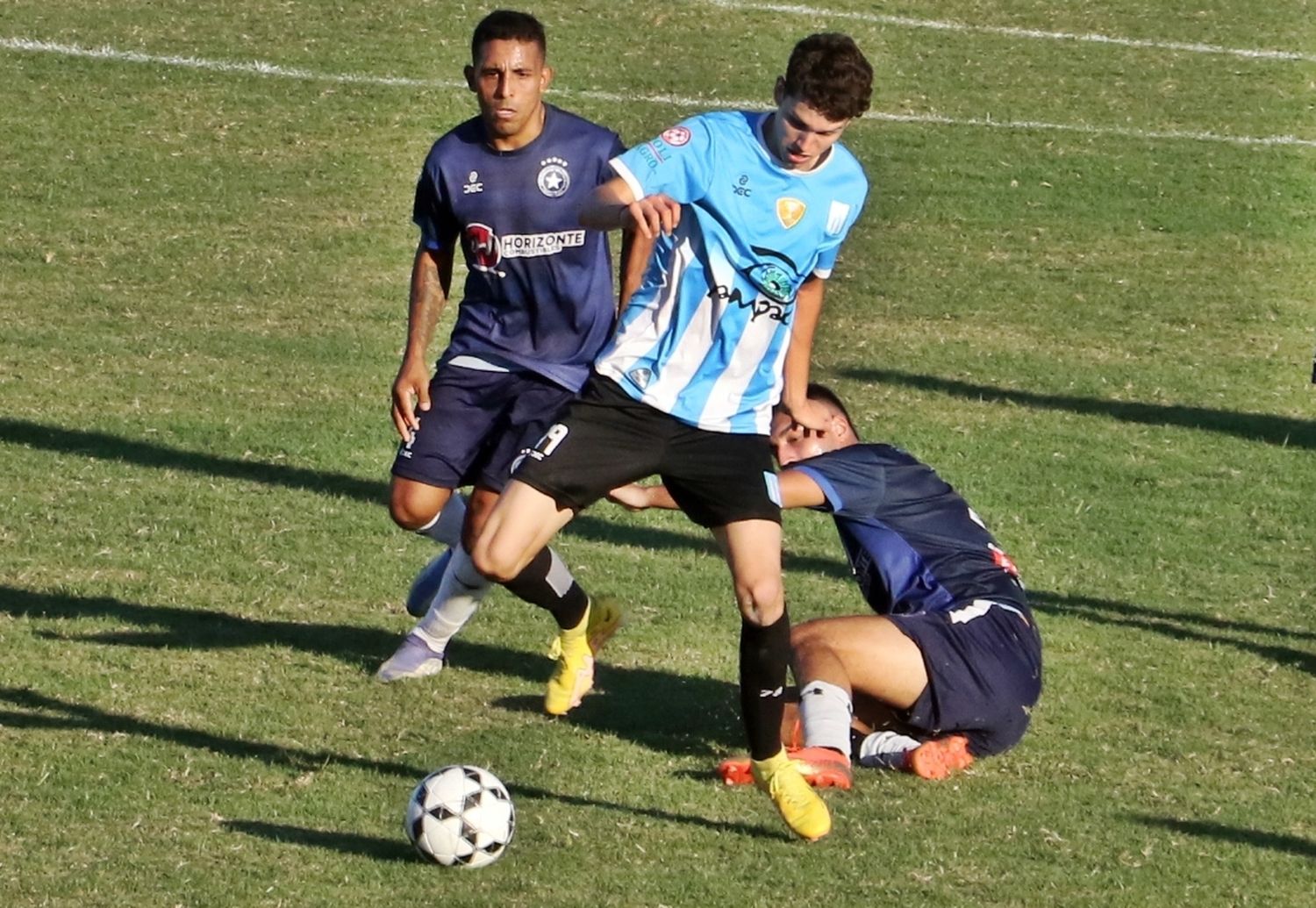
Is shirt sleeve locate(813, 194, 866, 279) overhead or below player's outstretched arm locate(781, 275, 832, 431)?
overhead

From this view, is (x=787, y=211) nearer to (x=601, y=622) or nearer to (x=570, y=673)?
(x=570, y=673)

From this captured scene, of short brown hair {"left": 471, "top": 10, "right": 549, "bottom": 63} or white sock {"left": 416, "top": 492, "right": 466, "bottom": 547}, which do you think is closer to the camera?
short brown hair {"left": 471, "top": 10, "right": 549, "bottom": 63}

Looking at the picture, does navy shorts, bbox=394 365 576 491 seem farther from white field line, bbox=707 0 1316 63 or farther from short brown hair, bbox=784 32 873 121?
white field line, bbox=707 0 1316 63

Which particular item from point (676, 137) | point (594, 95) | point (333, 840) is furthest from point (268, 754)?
point (594, 95)

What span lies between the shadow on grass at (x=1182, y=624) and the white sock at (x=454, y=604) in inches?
100.0

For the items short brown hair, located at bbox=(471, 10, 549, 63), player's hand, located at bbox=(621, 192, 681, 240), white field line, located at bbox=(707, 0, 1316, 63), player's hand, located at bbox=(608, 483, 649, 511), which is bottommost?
player's hand, located at bbox=(608, 483, 649, 511)

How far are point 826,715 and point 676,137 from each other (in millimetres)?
1856

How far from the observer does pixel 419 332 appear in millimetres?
7535

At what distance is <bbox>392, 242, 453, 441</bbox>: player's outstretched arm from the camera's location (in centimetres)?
732

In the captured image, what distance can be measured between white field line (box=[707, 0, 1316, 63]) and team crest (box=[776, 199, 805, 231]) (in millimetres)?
16425

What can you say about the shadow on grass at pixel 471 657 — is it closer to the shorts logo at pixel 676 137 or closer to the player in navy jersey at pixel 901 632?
the player in navy jersey at pixel 901 632

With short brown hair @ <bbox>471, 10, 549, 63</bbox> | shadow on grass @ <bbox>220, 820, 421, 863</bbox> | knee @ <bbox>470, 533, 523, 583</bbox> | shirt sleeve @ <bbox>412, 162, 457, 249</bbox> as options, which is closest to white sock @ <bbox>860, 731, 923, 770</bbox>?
knee @ <bbox>470, 533, 523, 583</bbox>

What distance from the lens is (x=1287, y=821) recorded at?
6.59 m

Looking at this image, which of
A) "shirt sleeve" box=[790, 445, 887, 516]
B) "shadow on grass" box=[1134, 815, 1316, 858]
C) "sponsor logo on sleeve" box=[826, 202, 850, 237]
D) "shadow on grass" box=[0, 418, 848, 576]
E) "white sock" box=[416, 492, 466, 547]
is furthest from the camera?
"shadow on grass" box=[0, 418, 848, 576]
